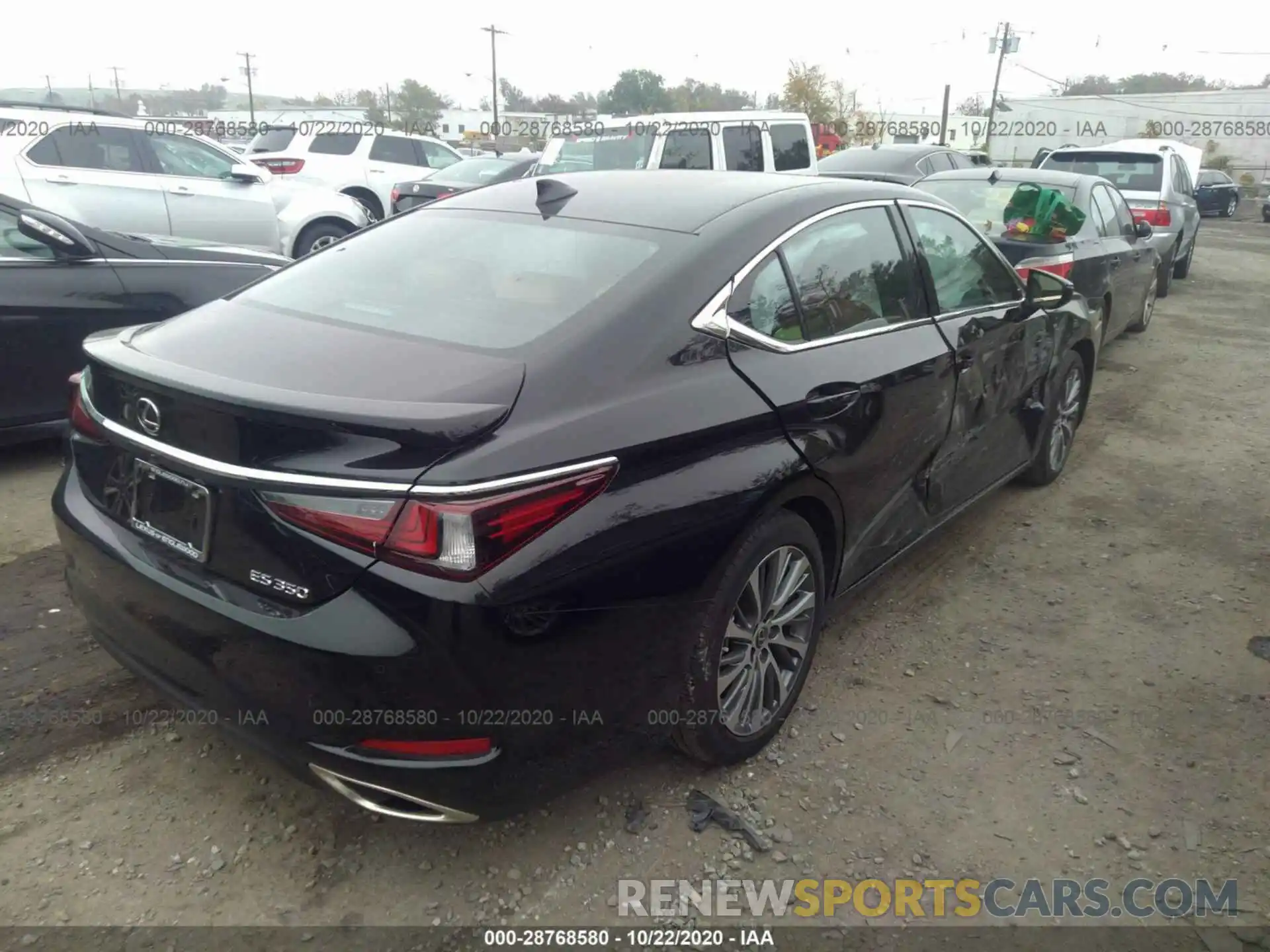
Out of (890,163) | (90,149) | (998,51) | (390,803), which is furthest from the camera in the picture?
(998,51)

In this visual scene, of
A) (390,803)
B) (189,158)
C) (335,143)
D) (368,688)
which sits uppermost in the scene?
(335,143)

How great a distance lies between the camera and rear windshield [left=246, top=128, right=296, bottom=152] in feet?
45.9

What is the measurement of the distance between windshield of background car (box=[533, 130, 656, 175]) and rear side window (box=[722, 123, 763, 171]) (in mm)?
961

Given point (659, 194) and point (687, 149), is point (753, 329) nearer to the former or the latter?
point (659, 194)

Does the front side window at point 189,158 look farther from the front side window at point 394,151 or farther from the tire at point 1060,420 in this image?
the tire at point 1060,420

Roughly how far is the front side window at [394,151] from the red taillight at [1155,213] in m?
9.81

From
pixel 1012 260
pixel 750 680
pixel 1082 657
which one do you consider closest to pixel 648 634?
pixel 750 680

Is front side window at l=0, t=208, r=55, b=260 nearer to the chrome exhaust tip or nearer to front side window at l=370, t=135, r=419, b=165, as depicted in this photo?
the chrome exhaust tip

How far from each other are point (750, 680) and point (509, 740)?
887 mm

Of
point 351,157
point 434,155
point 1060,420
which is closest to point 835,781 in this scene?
point 1060,420

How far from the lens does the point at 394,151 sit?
558 inches

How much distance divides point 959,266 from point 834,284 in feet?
3.29

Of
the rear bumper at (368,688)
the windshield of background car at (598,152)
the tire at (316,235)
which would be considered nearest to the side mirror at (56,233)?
the rear bumper at (368,688)

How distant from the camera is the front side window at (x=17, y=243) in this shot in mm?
4711
